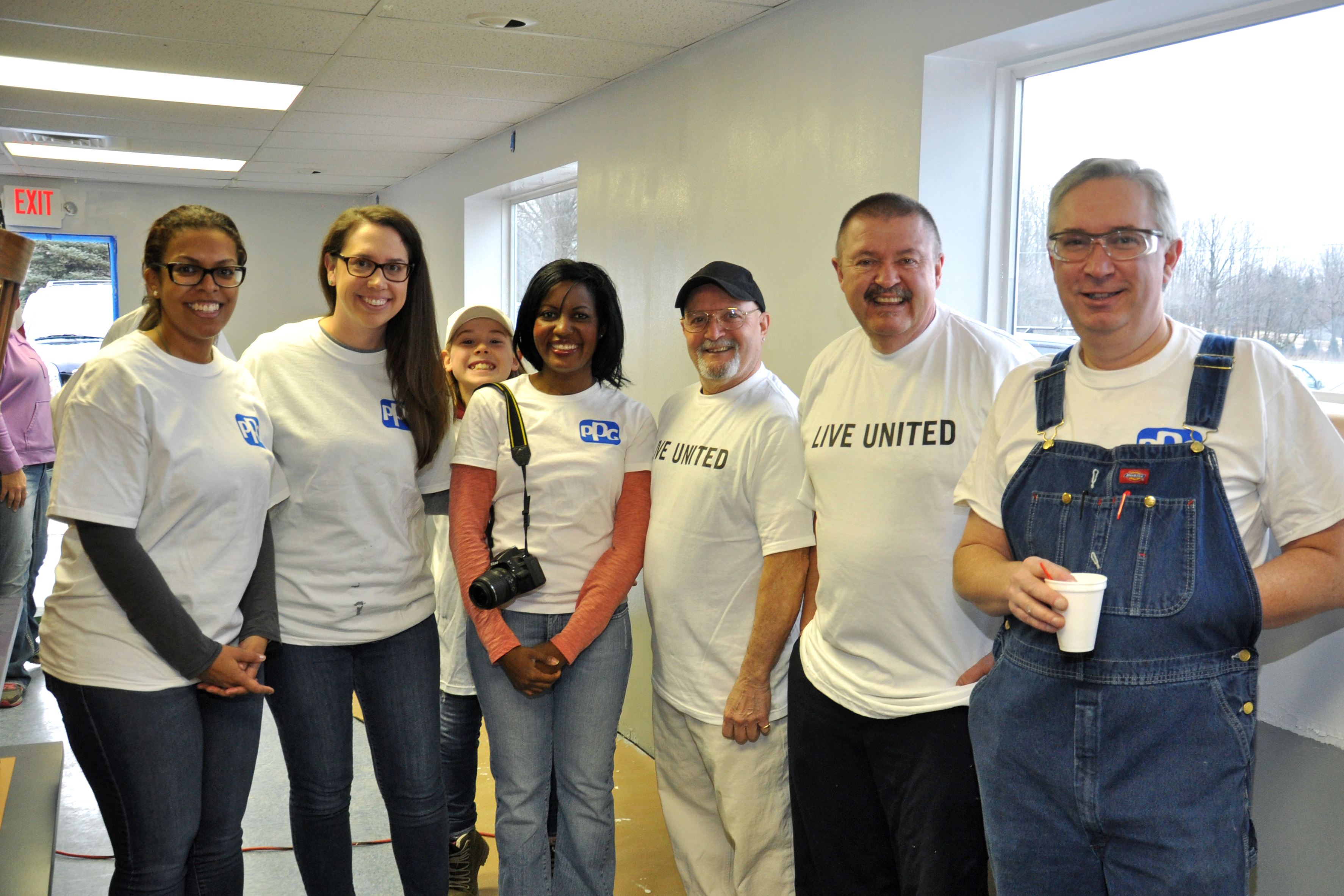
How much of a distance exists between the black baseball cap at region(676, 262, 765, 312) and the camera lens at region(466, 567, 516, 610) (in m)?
0.71

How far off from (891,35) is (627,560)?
62.4 inches

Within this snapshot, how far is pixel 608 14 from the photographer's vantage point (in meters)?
3.12

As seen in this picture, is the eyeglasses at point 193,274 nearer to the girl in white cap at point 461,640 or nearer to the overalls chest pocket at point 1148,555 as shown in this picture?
the girl in white cap at point 461,640

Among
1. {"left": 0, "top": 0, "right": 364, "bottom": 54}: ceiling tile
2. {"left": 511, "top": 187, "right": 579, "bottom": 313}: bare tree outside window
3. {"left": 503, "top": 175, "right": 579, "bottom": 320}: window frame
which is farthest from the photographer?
{"left": 503, "top": 175, "right": 579, "bottom": 320}: window frame

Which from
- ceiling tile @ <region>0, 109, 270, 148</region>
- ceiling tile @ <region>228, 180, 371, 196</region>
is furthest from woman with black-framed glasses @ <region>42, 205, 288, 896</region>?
ceiling tile @ <region>228, 180, 371, 196</region>

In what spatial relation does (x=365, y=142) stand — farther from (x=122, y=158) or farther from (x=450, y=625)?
(x=450, y=625)

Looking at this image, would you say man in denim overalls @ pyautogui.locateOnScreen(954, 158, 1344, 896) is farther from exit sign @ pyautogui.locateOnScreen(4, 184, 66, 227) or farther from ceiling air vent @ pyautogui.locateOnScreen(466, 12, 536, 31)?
exit sign @ pyautogui.locateOnScreen(4, 184, 66, 227)

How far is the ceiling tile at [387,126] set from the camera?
4840 millimetres

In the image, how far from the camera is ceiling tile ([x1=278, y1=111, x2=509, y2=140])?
484 cm

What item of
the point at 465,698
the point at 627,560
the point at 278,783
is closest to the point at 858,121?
the point at 627,560

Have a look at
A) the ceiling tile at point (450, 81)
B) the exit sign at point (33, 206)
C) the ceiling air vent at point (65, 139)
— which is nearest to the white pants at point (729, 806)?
the ceiling tile at point (450, 81)

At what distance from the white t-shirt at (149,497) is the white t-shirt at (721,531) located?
2.82 ft

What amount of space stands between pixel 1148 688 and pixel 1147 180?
699 millimetres

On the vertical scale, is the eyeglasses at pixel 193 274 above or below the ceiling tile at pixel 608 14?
below
